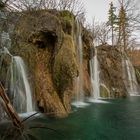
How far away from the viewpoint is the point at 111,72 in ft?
84.0

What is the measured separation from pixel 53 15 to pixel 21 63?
3186 mm

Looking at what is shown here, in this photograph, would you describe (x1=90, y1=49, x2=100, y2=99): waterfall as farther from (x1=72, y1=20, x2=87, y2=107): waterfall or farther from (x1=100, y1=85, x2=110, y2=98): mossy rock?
(x1=72, y1=20, x2=87, y2=107): waterfall

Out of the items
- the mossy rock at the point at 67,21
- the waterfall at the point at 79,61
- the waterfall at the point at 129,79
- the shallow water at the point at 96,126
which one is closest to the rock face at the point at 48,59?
the shallow water at the point at 96,126

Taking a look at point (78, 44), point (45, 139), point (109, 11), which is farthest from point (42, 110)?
point (109, 11)

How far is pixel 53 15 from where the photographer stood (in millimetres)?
15375

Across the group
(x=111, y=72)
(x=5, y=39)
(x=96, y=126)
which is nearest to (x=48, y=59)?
(x=5, y=39)

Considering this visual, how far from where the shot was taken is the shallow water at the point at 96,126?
9680 millimetres

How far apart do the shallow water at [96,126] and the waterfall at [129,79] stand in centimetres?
1215

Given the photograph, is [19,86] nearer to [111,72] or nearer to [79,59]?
[79,59]

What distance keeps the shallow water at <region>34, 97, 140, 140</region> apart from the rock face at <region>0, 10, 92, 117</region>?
1.13 m

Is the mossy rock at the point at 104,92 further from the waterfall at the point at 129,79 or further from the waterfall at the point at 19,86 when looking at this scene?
the waterfall at the point at 19,86

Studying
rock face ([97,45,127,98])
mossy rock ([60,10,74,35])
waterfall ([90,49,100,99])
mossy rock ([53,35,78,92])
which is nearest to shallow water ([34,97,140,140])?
mossy rock ([53,35,78,92])

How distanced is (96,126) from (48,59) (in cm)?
498

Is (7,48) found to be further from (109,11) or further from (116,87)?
(109,11)
